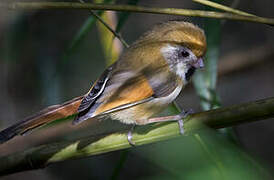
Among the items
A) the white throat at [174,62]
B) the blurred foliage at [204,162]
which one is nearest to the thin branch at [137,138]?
the blurred foliage at [204,162]

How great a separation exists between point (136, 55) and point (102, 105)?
1.73ft

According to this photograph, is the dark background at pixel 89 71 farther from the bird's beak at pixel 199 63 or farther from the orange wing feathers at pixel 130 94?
the bird's beak at pixel 199 63

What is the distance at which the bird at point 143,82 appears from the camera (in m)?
2.49

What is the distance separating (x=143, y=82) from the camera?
8.79 feet

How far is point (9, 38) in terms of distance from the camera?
358cm

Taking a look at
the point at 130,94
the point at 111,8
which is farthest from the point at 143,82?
the point at 111,8

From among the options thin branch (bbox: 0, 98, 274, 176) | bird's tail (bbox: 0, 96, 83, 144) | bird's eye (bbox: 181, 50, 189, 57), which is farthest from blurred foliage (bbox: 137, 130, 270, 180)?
bird's eye (bbox: 181, 50, 189, 57)

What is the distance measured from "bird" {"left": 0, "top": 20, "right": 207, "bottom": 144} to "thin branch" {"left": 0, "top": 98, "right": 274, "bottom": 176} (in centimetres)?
15

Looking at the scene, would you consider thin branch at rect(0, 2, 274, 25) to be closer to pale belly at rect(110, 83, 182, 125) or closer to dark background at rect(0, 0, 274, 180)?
pale belly at rect(110, 83, 182, 125)

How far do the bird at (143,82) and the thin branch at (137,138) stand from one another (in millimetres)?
154

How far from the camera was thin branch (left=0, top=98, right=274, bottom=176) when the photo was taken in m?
1.79

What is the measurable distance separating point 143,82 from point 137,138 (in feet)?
2.01

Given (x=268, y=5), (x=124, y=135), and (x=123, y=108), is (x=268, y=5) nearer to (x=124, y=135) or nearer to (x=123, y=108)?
(x=123, y=108)

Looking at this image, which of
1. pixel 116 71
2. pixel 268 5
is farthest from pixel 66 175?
pixel 268 5
